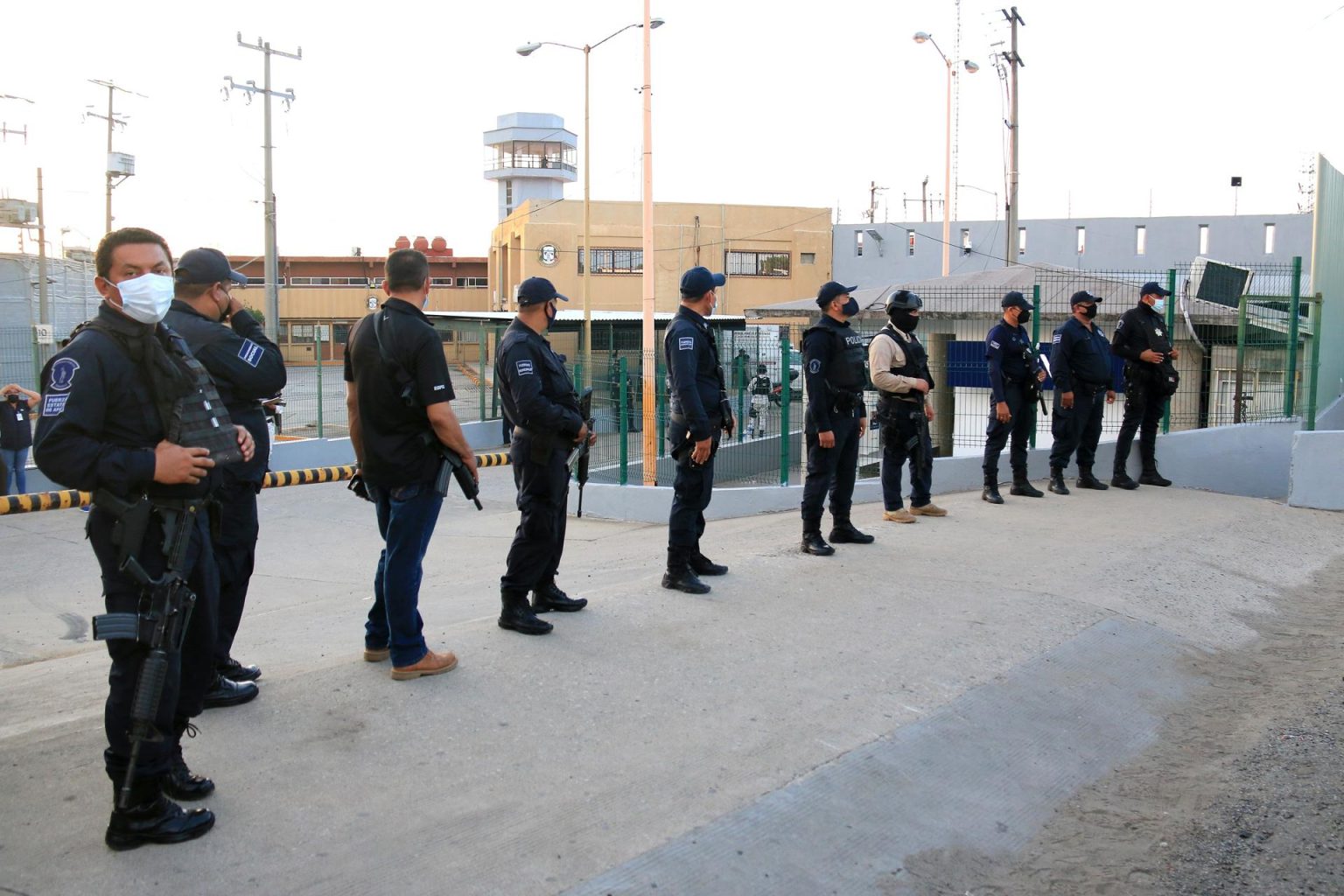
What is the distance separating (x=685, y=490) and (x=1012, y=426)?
4836mm

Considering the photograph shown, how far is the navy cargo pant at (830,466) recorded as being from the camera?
7.39 metres

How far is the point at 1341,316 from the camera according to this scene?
16469 millimetres

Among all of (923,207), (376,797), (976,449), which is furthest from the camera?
(923,207)

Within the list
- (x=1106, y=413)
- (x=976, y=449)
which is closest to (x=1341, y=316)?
(x=1106, y=413)

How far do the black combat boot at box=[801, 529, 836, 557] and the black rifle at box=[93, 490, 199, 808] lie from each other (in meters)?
4.93

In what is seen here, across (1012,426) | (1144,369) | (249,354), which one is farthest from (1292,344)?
(249,354)

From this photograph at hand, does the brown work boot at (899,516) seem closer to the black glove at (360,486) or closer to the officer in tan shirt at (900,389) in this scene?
the officer in tan shirt at (900,389)

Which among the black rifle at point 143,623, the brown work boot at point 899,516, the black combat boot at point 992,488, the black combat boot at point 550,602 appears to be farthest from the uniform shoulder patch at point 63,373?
the black combat boot at point 992,488

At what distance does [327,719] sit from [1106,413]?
37.1 feet

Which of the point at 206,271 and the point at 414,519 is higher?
the point at 206,271

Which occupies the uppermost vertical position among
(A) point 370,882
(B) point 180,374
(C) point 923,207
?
(C) point 923,207

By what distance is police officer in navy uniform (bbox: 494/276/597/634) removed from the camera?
5391 mm

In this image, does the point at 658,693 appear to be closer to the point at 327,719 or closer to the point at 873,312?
the point at 327,719

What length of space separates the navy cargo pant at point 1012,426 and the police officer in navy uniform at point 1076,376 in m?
0.38
